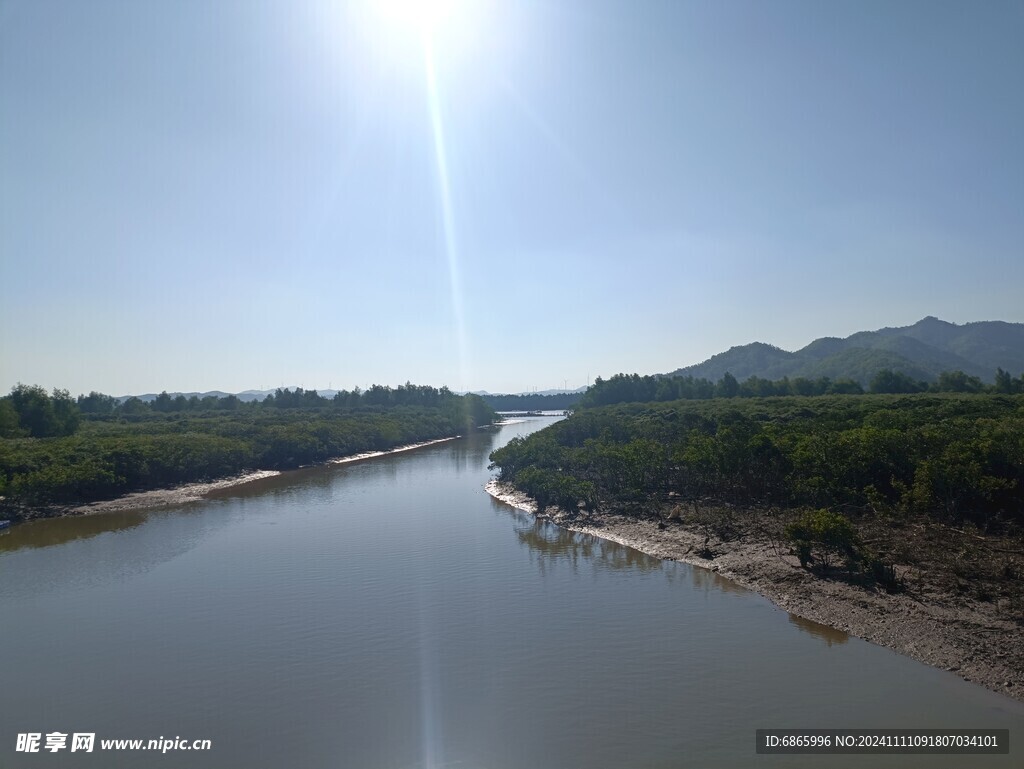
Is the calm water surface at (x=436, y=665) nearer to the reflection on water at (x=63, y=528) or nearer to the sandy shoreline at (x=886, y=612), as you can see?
the sandy shoreline at (x=886, y=612)

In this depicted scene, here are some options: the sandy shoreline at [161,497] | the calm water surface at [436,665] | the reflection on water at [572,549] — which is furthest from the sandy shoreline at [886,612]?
the sandy shoreline at [161,497]

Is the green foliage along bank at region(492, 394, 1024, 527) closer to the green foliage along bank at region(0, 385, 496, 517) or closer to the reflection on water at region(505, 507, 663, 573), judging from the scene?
the reflection on water at region(505, 507, 663, 573)

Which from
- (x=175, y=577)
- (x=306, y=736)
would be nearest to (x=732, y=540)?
(x=306, y=736)

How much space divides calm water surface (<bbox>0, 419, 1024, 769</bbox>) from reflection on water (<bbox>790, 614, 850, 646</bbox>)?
0.07 metres

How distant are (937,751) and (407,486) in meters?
39.5

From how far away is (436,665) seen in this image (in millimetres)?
15172

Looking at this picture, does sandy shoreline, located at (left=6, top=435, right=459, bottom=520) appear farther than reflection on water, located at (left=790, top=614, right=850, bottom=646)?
Yes

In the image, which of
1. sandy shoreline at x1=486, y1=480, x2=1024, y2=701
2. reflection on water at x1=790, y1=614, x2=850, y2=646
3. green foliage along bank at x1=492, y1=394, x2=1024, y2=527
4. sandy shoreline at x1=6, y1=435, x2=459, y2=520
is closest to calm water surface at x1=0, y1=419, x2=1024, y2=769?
reflection on water at x1=790, y1=614, x2=850, y2=646

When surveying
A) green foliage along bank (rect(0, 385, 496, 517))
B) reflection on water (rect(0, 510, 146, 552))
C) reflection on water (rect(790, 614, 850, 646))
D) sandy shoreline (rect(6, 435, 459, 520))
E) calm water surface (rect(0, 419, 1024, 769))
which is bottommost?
reflection on water (rect(790, 614, 850, 646))

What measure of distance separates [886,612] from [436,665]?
1157cm

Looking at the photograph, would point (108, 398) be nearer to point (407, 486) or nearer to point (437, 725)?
point (407, 486)

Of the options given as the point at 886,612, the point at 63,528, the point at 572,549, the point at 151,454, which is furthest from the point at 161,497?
the point at 886,612

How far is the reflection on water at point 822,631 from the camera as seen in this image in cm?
1570

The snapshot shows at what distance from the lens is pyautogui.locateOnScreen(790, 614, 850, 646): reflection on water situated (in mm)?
15695
